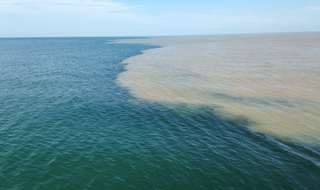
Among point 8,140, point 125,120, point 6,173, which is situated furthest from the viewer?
point 125,120

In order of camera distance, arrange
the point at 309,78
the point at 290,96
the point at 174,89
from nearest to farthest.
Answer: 1. the point at 290,96
2. the point at 174,89
3. the point at 309,78

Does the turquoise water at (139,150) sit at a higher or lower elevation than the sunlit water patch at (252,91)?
higher

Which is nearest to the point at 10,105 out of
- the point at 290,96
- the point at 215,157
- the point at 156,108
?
the point at 156,108

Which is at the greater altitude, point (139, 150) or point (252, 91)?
point (139, 150)

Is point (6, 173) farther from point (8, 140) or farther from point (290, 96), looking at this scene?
point (290, 96)

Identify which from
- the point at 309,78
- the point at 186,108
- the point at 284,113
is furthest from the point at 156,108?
the point at 309,78

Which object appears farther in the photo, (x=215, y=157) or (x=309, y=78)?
(x=309, y=78)

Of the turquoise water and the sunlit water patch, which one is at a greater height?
the turquoise water

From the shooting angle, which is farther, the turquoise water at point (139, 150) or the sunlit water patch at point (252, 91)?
the sunlit water patch at point (252, 91)
